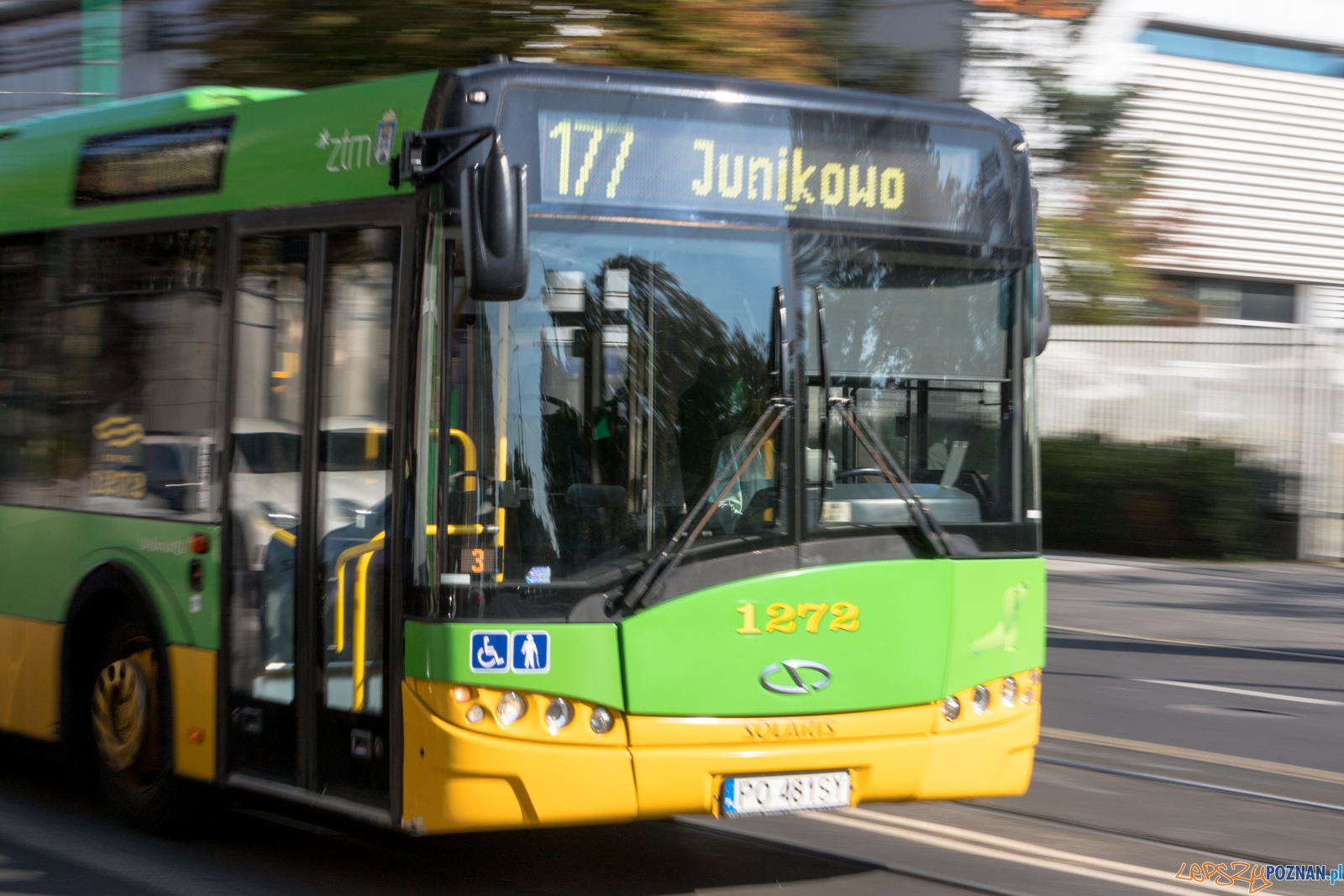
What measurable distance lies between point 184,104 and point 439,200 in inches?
83.3

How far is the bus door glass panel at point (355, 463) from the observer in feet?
17.7

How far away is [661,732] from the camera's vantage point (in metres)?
5.16

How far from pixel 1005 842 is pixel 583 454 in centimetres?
252

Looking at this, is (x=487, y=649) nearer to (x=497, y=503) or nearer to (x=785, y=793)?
(x=497, y=503)

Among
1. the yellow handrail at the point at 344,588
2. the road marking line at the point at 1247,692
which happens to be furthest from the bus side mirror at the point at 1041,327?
the road marking line at the point at 1247,692

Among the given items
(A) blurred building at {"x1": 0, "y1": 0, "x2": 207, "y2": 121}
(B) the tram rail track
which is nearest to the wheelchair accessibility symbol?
(B) the tram rail track

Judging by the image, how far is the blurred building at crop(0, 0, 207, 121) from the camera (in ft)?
62.7

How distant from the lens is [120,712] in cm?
664

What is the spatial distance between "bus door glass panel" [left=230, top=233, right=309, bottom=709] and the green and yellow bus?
0.6 inches

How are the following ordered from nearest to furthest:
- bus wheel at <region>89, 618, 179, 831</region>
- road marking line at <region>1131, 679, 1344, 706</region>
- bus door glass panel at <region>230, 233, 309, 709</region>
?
bus door glass panel at <region>230, 233, 309, 709</region>
bus wheel at <region>89, 618, 179, 831</region>
road marking line at <region>1131, 679, 1344, 706</region>

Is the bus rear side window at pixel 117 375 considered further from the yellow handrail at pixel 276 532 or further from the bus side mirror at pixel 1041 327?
the bus side mirror at pixel 1041 327

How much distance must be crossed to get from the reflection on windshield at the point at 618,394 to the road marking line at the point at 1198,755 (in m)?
3.97

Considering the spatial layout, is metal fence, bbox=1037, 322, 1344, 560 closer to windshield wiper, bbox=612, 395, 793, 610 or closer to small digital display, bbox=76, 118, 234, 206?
small digital display, bbox=76, 118, 234, 206

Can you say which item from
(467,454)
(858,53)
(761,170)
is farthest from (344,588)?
(858,53)
